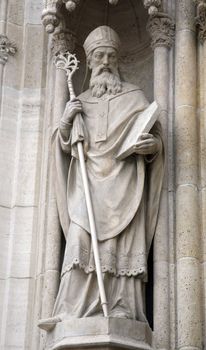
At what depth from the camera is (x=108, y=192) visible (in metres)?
9.16

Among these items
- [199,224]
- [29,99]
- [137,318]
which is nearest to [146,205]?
[199,224]

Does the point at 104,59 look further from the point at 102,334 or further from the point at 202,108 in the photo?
the point at 102,334

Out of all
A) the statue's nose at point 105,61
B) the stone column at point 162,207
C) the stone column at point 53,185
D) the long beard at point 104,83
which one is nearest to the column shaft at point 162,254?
the stone column at point 162,207

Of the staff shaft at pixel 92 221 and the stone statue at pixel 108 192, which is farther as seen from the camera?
the stone statue at pixel 108 192

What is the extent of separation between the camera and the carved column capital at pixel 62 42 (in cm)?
1022

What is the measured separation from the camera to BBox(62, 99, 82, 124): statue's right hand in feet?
31.0

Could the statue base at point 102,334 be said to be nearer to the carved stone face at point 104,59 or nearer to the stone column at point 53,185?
the stone column at point 53,185

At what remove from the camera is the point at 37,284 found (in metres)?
9.45

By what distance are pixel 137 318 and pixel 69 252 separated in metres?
0.78

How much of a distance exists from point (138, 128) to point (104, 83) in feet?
2.25

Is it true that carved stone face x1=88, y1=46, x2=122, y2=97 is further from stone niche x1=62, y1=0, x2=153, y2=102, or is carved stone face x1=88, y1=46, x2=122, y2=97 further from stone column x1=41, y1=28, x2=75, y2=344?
stone niche x1=62, y1=0, x2=153, y2=102

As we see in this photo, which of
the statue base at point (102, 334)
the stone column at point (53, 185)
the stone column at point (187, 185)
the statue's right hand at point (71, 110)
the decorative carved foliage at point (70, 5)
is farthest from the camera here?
the decorative carved foliage at point (70, 5)

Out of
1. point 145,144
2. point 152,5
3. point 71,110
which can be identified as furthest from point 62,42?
point 145,144

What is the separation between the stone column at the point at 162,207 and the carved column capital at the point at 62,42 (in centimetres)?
76
